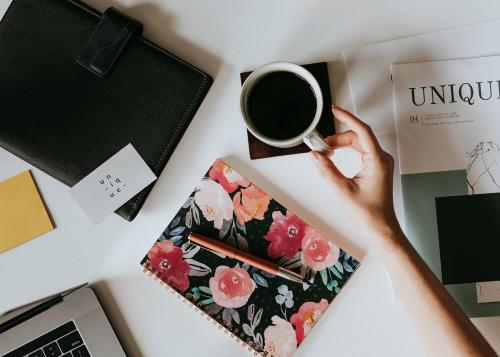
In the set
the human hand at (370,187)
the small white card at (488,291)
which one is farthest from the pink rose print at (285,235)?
the small white card at (488,291)

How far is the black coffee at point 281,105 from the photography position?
707mm

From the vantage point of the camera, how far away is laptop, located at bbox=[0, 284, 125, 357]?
2.62 feet

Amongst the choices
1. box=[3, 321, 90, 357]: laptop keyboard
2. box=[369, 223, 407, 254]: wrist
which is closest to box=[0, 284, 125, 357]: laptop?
box=[3, 321, 90, 357]: laptop keyboard

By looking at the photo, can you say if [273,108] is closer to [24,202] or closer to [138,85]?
[138,85]

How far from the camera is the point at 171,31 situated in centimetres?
79

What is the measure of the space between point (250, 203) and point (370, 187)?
0.20m

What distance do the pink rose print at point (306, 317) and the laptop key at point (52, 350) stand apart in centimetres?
37

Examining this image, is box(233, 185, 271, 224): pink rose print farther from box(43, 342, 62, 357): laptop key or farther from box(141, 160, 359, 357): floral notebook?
box(43, 342, 62, 357): laptop key

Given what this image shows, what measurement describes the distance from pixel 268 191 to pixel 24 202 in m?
0.40

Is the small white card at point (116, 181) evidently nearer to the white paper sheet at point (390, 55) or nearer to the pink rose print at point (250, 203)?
the pink rose print at point (250, 203)

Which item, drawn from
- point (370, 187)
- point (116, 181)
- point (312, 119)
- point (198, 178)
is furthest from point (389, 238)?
point (116, 181)

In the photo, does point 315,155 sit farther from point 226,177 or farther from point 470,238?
point 470,238

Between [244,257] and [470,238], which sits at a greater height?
[244,257]

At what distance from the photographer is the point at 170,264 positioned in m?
0.81
